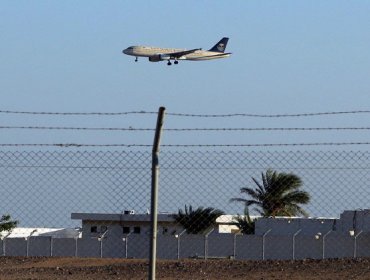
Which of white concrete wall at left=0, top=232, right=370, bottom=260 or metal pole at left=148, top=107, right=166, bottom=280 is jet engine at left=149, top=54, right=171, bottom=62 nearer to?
white concrete wall at left=0, top=232, right=370, bottom=260

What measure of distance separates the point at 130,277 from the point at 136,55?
239 ft

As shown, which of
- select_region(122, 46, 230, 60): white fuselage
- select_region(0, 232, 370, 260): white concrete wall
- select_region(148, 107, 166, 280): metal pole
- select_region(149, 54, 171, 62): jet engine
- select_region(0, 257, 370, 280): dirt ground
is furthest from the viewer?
select_region(122, 46, 230, 60): white fuselage

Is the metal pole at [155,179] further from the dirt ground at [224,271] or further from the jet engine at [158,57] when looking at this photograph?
the jet engine at [158,57]

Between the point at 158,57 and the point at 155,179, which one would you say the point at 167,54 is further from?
the point at 155,179

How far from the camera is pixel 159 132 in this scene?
9930mm

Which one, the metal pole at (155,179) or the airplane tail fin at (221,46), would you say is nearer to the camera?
the metal pole at (155,179)

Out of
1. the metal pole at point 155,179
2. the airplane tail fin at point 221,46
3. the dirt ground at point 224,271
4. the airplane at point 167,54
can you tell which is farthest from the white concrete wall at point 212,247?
the airplane tail fin at point 221,46

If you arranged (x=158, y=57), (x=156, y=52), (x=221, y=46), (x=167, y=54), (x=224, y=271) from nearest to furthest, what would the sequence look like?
(x=224, y=271)
(x=158, y=57)
(x=167, y=54)
(x=156, y=52)
(x=221, y=46)

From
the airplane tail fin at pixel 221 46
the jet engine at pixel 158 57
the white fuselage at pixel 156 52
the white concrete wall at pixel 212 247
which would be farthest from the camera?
the airplane tail fin at pixel 221 46

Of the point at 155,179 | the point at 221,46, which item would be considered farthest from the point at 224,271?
the point at 221,46

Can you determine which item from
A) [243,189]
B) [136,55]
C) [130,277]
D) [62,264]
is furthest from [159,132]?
[136,55]

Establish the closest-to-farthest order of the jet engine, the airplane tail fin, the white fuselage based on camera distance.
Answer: the jet engine, the white fuselage, the airplane tail fin

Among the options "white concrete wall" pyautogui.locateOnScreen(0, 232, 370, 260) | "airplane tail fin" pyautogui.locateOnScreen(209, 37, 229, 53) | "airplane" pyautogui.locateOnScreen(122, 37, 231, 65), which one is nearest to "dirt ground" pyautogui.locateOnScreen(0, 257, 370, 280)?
"white concrete wall" pyautogui.locateOnScreen(0, 232, 370, 260)

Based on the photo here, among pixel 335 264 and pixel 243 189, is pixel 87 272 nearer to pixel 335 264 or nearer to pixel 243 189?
pixel 335 264
